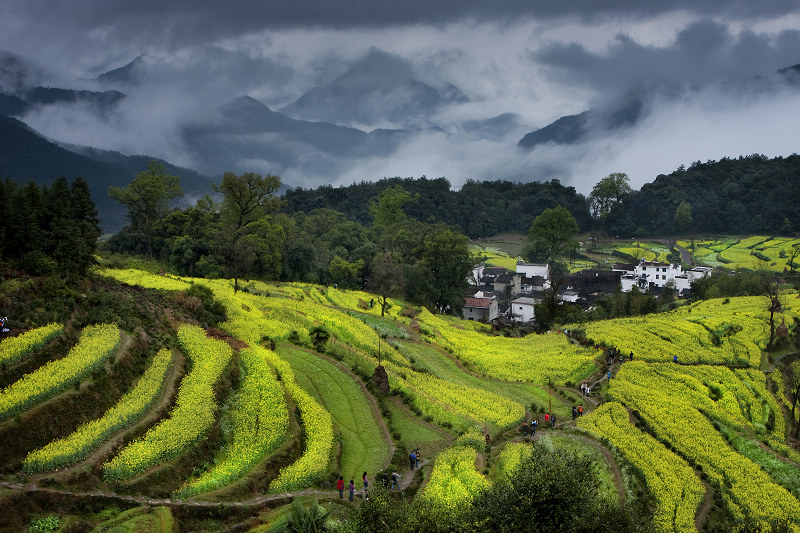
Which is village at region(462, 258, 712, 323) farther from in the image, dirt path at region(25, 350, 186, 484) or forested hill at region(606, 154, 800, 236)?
dirt path at region(25, 350, 186, 484)

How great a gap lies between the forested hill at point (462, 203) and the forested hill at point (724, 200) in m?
12.6

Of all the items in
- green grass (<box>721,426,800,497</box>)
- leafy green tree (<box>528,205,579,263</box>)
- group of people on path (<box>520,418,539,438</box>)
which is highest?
leafy green tree (<box>528,205,579,263</box>)

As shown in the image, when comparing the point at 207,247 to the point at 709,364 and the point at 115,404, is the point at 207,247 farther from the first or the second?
the point at 709,364

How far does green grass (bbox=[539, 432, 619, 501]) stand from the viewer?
1061 inches

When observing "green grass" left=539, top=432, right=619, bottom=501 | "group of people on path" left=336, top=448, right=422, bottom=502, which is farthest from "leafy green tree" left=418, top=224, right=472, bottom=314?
"group of people on path" left=336, top=448, right=422, bottom=502

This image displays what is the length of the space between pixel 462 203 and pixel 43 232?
12459cm

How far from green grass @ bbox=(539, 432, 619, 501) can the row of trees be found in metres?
28.8

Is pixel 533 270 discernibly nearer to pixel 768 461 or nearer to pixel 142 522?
pixel 768 461

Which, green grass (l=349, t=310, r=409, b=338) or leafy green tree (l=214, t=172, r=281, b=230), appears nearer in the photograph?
green grass (l=349, t=310, r=409, b=338)

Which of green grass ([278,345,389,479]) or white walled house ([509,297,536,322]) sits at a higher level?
green grass ([278,345,389,479])

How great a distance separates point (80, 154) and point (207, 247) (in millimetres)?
84096

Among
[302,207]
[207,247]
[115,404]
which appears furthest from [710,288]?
[302,207]

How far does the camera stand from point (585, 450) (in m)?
29.8

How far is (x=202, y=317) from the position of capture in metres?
36.8
